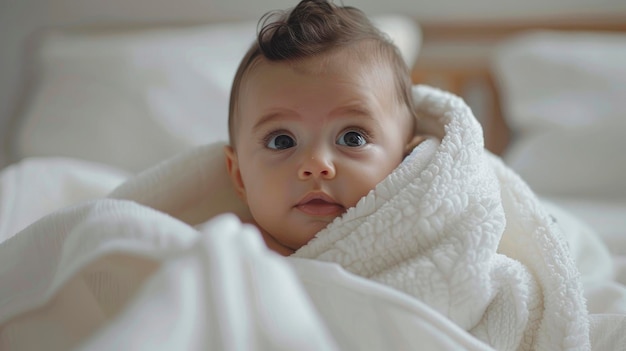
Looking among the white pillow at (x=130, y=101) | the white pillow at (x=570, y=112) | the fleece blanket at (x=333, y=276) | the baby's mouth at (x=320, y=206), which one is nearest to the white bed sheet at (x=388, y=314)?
the fleece blanket at (x=333, y=276)

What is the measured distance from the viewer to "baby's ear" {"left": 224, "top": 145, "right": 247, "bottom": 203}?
107 cm

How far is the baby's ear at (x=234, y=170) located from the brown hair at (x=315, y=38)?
0.05ft

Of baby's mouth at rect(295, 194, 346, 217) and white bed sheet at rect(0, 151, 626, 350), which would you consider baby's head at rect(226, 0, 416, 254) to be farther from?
white bed sheet at rect(0, 151, 626, 350)

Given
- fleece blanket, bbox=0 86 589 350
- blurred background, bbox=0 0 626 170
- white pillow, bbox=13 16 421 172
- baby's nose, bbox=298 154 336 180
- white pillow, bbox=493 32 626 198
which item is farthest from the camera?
blurred background, bbox=0 0 626 170

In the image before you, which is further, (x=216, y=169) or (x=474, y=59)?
(x=474, y=59)

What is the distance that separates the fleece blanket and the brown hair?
13cm

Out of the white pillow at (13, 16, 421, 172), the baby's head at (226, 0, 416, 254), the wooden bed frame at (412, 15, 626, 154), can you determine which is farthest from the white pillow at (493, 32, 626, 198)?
the baby's head at (226, 0, 416, 254)

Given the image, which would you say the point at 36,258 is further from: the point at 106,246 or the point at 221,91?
the point at 221,91

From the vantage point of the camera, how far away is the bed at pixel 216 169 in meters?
0.57

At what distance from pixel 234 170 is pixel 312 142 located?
0.19 metres

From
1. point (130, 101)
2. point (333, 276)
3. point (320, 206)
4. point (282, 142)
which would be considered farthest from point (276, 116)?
point (130, 101)

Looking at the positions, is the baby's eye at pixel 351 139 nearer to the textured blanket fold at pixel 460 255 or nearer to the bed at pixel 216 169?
the textured blanket fold at pixel 460 255

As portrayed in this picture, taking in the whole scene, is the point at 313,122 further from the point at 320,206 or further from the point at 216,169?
the point at 216,169

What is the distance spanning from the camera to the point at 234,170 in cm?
107
